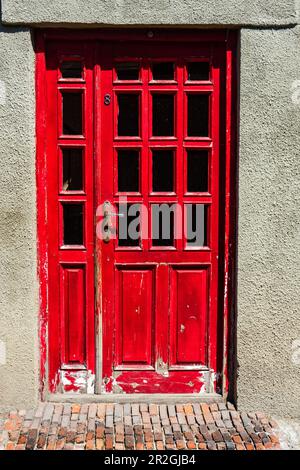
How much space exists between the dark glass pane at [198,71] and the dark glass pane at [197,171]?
22.4 inches

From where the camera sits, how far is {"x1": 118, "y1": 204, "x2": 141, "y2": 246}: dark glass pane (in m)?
4.21

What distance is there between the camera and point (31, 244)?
4.06 metres

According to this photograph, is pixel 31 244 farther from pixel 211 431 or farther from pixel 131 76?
pixel 211 431

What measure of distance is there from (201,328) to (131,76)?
2071 millimetres

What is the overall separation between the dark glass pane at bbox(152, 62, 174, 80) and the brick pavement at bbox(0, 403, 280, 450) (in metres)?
2.59

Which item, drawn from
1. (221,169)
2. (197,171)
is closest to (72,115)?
(197,171)

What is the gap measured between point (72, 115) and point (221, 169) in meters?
1.24

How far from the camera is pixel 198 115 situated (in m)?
4.16

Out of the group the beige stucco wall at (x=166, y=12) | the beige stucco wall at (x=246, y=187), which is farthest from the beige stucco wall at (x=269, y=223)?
the beige stucco wall at (x=166, y=12)

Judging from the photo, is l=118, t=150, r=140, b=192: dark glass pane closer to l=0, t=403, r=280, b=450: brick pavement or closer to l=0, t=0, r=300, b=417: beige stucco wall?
l=0, t=0, r=300, b=417: beige stucco wall

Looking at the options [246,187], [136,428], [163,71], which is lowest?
[136,428]

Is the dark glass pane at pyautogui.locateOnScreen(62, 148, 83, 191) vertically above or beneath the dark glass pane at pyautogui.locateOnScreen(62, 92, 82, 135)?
beneath

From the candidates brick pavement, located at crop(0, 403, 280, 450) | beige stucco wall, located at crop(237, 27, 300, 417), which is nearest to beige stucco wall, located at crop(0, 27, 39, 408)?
brick pavement, located at crop(0, 403, 280, 450)

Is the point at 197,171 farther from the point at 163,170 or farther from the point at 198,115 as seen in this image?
the point at 198,115
